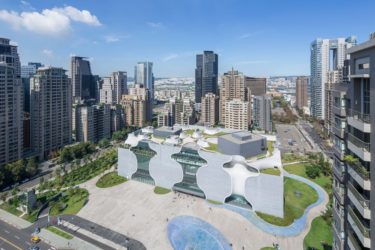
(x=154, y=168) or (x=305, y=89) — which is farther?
(x=305, y=89)

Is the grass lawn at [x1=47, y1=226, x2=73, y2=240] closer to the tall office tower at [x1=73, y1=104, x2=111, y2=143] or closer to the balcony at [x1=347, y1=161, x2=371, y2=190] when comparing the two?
the balcony at [x1=347, y1=161, x2=371, y2=190]

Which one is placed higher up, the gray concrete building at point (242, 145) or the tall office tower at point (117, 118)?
the tall office tower at point (117, 118)

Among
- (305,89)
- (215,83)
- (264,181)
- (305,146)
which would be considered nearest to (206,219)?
(264,181)

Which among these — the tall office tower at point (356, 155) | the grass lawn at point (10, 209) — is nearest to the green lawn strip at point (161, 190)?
the grass lawn at point (10, 209)

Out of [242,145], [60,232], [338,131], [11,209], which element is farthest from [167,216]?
[338,131]

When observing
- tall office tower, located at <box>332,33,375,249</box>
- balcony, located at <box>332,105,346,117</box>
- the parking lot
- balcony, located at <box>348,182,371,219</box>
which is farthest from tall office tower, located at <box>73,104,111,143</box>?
balcony, located at <box>348,182,371,219</box>

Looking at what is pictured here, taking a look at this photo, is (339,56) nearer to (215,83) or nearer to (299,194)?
(215,83)

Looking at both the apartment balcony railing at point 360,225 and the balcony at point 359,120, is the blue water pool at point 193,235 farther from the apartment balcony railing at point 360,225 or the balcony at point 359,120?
the balcony at point 359,120

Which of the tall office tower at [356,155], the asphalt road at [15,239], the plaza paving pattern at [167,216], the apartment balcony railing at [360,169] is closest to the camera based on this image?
the tall office tower at [356,155]
